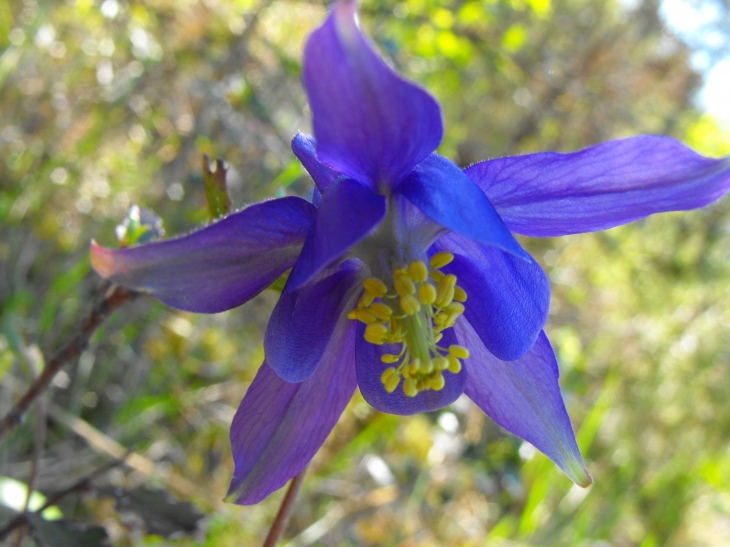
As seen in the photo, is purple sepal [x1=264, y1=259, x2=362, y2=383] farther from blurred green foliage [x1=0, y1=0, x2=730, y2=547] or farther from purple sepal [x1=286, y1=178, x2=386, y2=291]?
blurred green foliage [x1=0, y1=0, x2=730, y2=547]

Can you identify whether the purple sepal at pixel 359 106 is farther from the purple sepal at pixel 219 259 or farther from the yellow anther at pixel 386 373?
the yellow anther at pixel 386 373

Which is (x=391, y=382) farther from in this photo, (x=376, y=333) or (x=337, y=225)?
(x=337, y=225)

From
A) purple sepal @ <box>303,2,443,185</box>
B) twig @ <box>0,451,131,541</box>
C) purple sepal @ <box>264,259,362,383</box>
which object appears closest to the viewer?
purple sepal @ <box>303,2,443,185</box>

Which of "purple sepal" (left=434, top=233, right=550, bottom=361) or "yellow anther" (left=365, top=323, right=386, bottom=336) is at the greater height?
"purple sepal" (left=434, top=233, right=550, bottom=361)

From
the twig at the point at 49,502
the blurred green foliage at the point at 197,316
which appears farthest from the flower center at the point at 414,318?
the blurred green foliage at the point at 197,316

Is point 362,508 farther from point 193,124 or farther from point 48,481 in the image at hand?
point 193,124

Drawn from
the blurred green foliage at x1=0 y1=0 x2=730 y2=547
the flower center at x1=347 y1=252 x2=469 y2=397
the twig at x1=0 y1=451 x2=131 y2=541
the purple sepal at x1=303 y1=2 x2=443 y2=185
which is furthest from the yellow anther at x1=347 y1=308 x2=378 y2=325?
the blurred green foliage at x1=0 y1=0 x2=730 y2=547

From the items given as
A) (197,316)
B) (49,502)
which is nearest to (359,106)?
(49,502)
